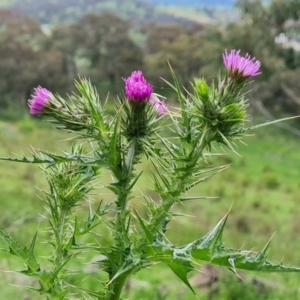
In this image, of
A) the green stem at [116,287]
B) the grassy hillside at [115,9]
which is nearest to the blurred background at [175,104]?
the green stem at [116,287]

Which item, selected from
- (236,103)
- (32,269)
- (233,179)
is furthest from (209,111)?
(233,179)

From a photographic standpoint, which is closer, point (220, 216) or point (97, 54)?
point (220, 216)

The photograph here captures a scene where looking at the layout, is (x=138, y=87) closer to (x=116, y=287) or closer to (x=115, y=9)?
(x=116, y=287)

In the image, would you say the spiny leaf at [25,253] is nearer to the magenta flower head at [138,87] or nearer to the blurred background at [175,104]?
the blurred background at [175,104]

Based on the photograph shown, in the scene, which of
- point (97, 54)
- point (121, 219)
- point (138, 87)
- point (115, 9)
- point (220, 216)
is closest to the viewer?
point (121, 219)

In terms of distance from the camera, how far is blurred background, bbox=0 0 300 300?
6461 millimetres

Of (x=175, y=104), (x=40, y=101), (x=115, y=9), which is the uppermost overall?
(x=115, y=9)

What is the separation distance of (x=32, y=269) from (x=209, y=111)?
2.44ft

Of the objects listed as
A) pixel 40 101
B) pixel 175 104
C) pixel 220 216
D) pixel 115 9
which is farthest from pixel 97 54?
pixel 115 9

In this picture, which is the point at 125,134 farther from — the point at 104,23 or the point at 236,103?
the point at 104,23

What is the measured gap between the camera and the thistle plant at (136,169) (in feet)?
4.67

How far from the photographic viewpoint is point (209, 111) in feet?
5.08

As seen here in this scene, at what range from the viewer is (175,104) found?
1388 centimetres

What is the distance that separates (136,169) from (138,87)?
269 millimetres
